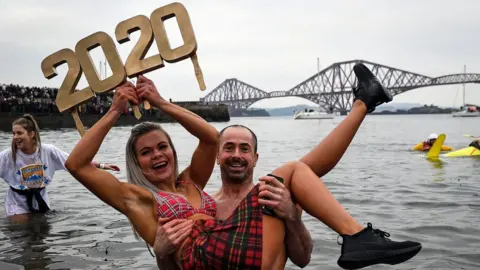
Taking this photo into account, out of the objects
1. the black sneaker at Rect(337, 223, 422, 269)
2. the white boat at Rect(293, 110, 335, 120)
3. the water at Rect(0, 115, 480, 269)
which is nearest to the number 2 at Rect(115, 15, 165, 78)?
the black sneaker at Rect(337, 223, 422, 269)

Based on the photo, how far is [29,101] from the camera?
35531 millimetres

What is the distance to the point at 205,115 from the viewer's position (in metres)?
73.6

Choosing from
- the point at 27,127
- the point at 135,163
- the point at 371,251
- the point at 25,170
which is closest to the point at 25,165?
the point at 25,170

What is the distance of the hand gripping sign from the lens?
12.4 ft

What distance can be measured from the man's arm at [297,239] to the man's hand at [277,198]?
1.9 inches

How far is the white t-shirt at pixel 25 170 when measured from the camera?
624 centimetres

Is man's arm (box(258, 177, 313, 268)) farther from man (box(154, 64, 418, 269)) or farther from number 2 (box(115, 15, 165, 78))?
number 2 (box(115, 15, 165, 78))

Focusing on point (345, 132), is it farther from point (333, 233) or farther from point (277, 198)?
point (333, 233)

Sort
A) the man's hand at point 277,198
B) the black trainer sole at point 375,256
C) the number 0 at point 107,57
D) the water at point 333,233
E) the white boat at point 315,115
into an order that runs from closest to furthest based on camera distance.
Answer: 1. the black trainer sole at point 375,256
2. the man's hand at point 277,198
3. the number 0 at point 107,57
4. the water at point 333,233
5. the white boat at point 315,115

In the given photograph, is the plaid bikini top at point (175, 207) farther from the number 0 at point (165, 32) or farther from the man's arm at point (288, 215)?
the number 0 at point (165, 32)

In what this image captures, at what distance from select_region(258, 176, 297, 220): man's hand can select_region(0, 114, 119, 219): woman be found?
3.95m

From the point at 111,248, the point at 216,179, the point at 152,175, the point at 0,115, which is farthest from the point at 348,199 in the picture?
the point at 0,115

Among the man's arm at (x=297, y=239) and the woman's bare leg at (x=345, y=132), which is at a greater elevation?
the woman's bare leg at (x=345, y=132)

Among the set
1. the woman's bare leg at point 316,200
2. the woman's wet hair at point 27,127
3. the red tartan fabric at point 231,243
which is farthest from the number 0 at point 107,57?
the woman's wet hair at point 27,127
